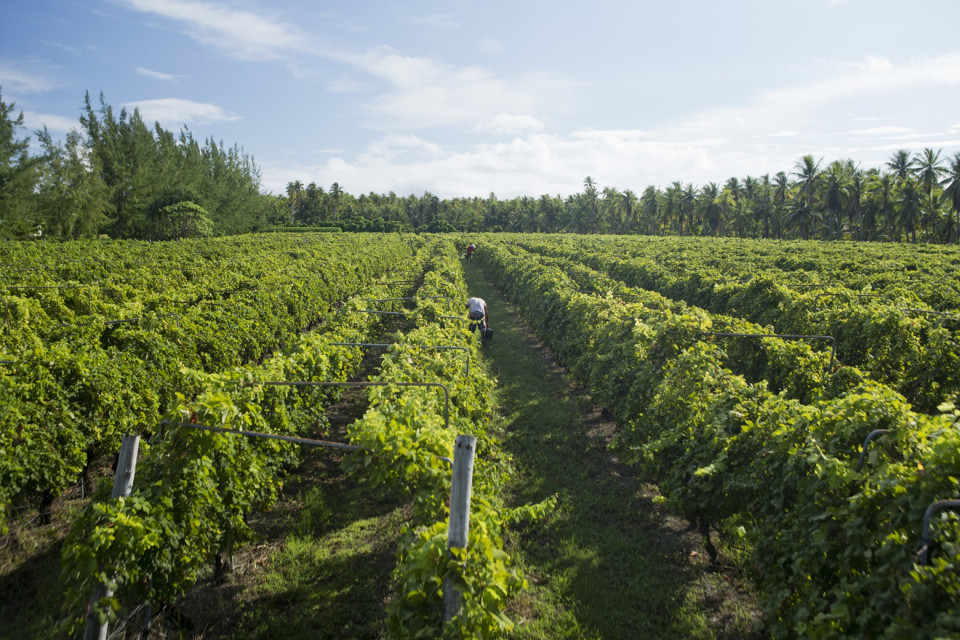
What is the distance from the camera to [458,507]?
3531mm

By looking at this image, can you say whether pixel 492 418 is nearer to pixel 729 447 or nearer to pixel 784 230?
pixel 729 447

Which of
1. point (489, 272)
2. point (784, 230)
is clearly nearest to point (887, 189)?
point (784, 230)

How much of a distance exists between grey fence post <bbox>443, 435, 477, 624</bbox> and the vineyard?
108mm

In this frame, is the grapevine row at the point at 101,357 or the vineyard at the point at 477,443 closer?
the vineyard at the point at 477,443

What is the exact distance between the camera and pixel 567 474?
8.58m

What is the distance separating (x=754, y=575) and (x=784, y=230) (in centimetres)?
8459

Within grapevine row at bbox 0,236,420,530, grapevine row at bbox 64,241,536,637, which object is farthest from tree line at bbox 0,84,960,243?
grapevine row at bbox 64,241,536,637

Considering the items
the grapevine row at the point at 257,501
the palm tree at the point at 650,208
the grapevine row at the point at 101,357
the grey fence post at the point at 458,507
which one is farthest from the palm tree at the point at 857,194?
the grey fence post at the point at 458,507

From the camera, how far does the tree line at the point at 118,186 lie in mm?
44938

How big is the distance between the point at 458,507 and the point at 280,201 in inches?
4426

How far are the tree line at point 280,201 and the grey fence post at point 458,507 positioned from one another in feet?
178

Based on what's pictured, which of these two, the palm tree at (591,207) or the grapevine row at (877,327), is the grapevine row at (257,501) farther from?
the palm tree at (591,207)

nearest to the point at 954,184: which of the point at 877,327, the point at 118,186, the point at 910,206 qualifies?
the point at 910,206

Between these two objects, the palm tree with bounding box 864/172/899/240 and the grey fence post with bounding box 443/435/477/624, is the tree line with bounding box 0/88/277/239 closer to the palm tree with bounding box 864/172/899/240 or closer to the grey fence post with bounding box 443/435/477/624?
the grey fence post with bounding box 443/435/477/624
